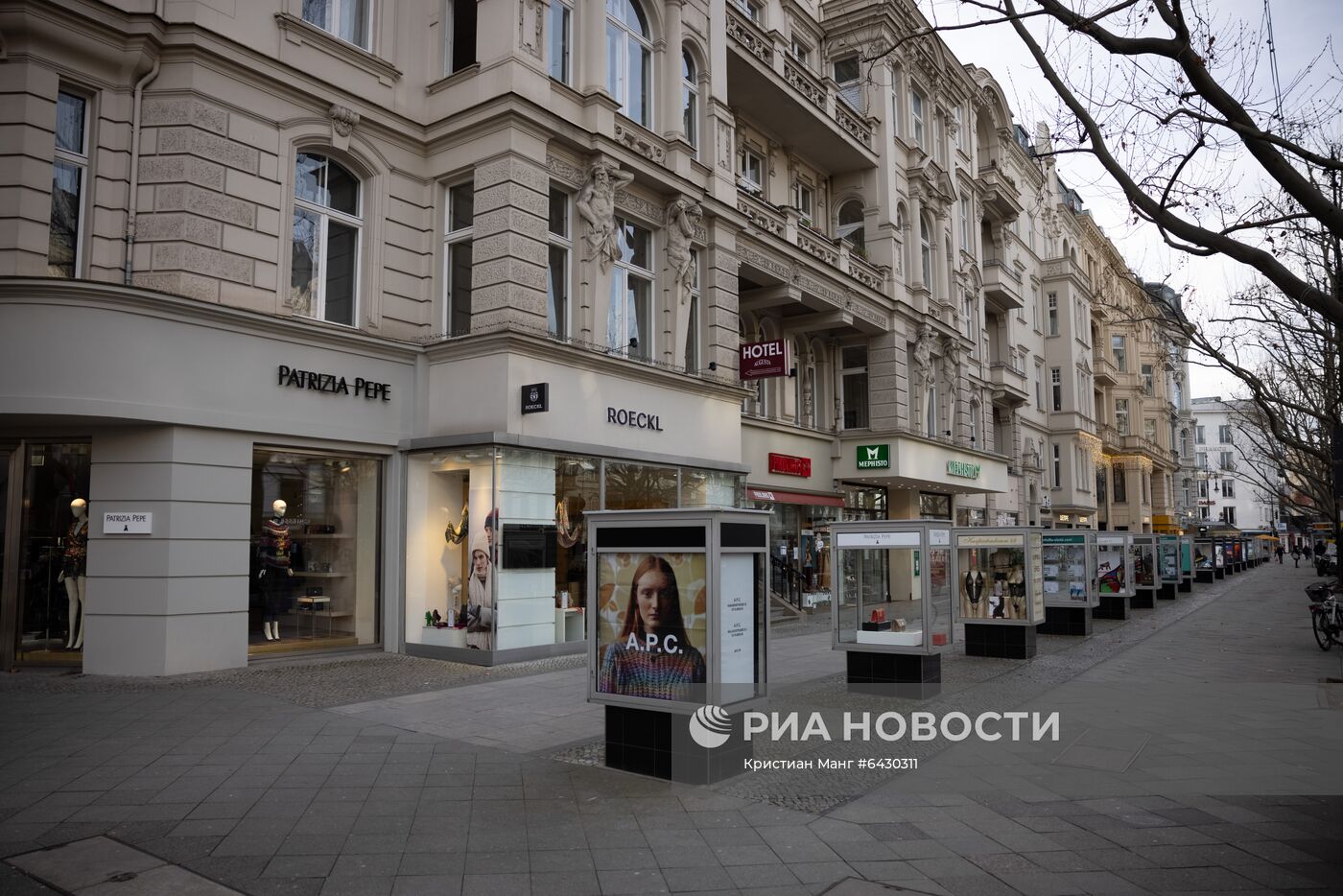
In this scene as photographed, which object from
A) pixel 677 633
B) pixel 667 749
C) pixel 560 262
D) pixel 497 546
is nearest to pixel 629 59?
pixel 560 262

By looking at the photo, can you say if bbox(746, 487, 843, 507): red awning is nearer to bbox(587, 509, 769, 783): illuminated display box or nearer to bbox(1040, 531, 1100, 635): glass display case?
bbox(1040, 531, 1100, 635): glass display case

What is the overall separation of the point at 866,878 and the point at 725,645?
7.54ft

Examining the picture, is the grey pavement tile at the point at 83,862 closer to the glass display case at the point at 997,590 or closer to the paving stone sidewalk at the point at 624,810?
the paving stone sidewalk at the point at 624,810

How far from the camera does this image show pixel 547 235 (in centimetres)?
1531

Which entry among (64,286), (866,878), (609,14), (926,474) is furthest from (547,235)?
(926,474)

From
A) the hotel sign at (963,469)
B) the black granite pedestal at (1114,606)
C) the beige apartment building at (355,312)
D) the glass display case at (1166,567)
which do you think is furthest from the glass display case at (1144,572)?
the beige apartment building at (355,312)

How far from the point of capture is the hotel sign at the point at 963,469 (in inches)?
1210

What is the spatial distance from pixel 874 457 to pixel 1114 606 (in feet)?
24.8

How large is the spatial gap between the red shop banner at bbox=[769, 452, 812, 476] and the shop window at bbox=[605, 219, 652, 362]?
23.7 feet

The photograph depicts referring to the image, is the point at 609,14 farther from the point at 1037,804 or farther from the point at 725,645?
the point at 1037,804

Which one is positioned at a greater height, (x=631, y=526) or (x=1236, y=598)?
(x=631, y=526)

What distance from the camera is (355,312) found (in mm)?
14805

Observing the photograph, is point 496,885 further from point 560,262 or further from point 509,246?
point 560,262

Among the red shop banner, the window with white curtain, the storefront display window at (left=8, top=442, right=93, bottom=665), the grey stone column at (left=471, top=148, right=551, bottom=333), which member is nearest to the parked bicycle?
the red shop banner
